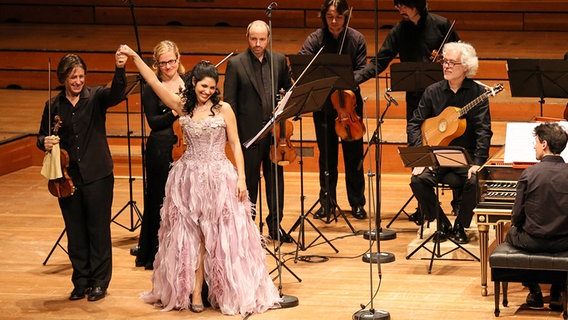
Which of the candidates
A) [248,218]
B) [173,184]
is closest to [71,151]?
[173,184]

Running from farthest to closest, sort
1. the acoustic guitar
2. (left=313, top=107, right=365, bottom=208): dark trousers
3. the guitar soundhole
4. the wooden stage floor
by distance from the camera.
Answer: (left=313, top=107, right=365, bottom=208): dark trousers → the guitar soundhole → the acoustic guitar → the wooden stage floor

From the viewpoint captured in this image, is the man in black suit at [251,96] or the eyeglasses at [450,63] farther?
the man in black suit at [251,96]

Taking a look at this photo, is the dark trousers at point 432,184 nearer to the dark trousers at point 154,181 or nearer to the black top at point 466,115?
the black top at point 466,115

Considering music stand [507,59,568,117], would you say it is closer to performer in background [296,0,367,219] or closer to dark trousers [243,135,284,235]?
performer in background [296,0,367,219]

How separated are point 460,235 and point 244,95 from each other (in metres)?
1.78

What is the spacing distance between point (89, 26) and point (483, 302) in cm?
Answer: 787

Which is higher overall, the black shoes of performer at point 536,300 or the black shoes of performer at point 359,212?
the black shoes of performer at point 359,212

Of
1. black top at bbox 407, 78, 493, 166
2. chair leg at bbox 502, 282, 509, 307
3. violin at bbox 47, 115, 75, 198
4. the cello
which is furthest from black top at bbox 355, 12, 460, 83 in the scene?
violin at bbox 47, 115, 75, 198

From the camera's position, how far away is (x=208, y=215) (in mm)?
5996

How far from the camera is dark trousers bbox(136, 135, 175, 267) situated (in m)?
6.88

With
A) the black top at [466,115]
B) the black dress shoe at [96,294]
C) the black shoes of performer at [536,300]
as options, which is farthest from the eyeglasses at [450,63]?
the black dress shoe at [96,294]

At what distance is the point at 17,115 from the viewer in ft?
35.6

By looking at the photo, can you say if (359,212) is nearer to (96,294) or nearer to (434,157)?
(434,157)

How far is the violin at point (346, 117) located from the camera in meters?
7.80
